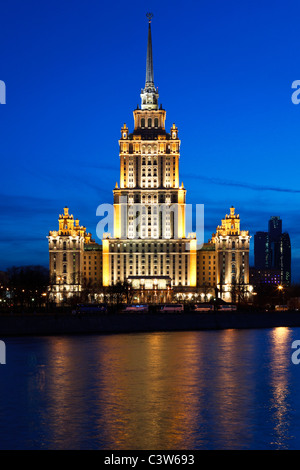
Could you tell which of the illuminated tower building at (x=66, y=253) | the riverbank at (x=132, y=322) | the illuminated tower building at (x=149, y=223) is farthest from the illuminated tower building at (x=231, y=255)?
the riverbank at (x=132, y=322)

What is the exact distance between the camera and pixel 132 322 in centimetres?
8369

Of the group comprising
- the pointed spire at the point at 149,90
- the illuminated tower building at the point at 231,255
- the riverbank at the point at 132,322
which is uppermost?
the pointed spire at the point at 149,90

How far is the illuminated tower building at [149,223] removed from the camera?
609ft

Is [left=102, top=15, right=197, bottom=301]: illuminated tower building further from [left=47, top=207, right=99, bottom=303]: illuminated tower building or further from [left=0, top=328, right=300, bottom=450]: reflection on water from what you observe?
[left=0, top=328, right=300, bottom=450]: reflection on water

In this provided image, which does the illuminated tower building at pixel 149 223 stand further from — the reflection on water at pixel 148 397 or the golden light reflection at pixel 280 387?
the reflection on water at pixel 148 397

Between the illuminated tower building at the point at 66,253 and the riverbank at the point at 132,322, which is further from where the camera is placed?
the illuminated tower building at the point at 66,253

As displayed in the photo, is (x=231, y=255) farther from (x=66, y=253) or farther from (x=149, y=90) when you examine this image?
(x=149, y=90)

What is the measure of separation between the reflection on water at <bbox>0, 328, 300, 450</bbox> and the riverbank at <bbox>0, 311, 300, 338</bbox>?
11838mm

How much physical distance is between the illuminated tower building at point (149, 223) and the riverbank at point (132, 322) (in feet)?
294

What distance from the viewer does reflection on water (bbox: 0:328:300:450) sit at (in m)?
27.1

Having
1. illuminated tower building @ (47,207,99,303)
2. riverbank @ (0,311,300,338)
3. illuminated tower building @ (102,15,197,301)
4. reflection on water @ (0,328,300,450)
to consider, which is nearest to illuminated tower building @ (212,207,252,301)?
illuminated tower building @ (102,15,197,301)

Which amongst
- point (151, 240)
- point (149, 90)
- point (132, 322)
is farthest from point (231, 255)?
point (132, 322)

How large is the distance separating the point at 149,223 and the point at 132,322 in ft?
343

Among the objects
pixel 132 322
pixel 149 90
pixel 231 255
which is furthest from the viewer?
pixel 149 90
